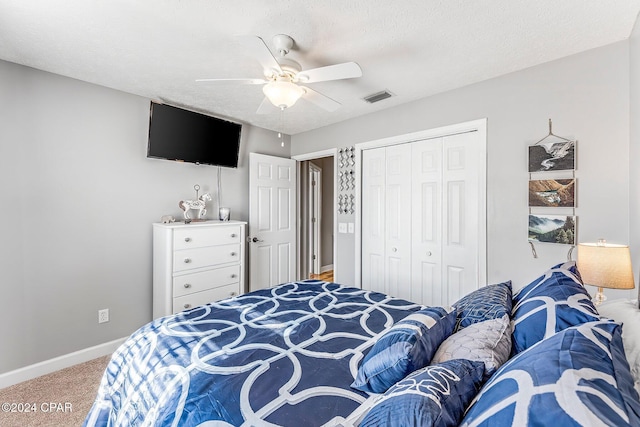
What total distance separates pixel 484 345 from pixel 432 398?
1.35 feet

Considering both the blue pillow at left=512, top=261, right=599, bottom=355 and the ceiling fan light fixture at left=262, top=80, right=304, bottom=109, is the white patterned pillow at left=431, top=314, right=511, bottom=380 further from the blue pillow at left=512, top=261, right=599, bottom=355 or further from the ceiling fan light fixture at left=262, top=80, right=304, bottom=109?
the ceiling fan light fixture at left=262, top=80, right=304, bottom=109

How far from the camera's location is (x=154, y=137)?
2764 millimetres

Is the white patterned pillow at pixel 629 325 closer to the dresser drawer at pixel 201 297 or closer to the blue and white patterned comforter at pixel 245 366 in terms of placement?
the blue and white patterned comforter at pixel 245 366

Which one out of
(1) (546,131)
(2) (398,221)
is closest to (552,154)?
(1) (546,131)

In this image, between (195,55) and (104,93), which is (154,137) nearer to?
(104,93)

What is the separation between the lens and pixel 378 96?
2805mm

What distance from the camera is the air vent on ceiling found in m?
2.73

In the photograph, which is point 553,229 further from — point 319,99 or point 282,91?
point 282,91

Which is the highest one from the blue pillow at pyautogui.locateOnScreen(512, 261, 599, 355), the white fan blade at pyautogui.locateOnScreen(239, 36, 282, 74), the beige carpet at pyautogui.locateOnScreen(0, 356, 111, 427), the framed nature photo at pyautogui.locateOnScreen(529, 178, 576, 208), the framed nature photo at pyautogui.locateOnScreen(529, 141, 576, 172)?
the white fan blade at pyautogui.locateOnScreen(239, 36, 282, 74)

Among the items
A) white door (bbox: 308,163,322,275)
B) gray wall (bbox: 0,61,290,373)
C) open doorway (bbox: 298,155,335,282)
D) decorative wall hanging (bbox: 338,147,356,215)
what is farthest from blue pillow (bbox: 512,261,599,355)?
white door (bbox: 308,163,322,275)

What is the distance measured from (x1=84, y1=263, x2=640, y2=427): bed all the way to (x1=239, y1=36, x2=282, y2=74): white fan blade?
1.53m

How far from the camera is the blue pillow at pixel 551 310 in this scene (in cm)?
95

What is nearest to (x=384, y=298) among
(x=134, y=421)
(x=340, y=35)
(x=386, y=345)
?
(x=386, y=345)

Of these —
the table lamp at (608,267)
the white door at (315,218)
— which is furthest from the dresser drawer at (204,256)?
the table lamp at (608,267)
